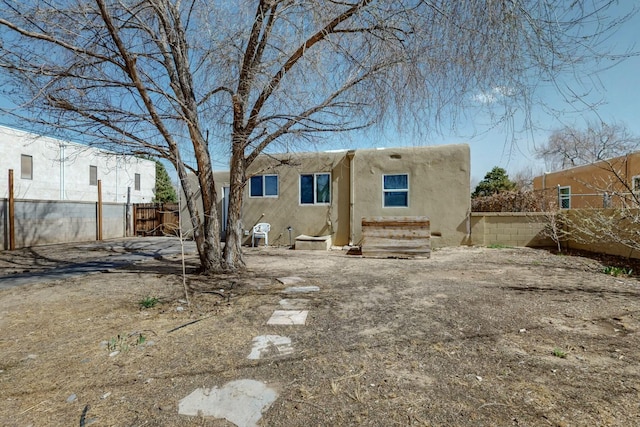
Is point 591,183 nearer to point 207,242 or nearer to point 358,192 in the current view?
point 358,192

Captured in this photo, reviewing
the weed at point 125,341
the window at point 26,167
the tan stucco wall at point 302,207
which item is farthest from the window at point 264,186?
the window at point 26,167

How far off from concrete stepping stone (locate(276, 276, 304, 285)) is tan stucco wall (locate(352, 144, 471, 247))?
5045mm

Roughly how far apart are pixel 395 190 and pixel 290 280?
5976 millimetres

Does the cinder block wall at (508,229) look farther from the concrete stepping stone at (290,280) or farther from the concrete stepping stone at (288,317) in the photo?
the concrete stepping stone at (288,317)

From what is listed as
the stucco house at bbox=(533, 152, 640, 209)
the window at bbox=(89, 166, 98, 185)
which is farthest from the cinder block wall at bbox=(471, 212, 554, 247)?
the window at bbox=(89, 166, 98, 185)

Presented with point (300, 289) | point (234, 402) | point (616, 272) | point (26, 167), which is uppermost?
Result: point (26, 167)

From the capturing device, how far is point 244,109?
5109 mm

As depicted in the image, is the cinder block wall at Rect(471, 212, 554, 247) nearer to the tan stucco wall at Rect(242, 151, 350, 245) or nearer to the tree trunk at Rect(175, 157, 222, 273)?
A: the tan stucco wall at Rect(242, 151, 350, 245)

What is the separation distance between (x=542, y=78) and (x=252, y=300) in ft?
12.7

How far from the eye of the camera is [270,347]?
9.43ft

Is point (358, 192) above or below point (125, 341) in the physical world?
above

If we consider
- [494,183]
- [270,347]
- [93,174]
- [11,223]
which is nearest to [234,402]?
[270,347]

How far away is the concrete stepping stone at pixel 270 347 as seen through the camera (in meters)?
2.73

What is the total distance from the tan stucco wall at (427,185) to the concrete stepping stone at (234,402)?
8.48 meters
